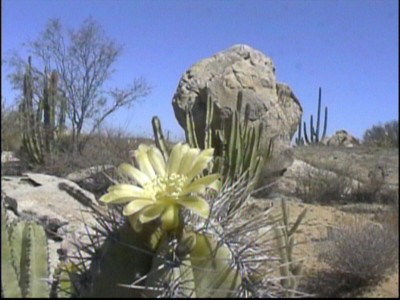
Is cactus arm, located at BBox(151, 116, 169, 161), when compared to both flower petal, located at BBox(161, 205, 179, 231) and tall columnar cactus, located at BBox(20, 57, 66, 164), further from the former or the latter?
tall columnar cactus, located at BBox(20, 57, 66, 164)

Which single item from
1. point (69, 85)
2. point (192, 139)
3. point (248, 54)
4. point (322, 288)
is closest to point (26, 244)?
point (322, 288)

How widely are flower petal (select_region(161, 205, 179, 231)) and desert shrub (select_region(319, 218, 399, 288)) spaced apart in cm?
A: 151

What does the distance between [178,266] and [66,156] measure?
11222mm

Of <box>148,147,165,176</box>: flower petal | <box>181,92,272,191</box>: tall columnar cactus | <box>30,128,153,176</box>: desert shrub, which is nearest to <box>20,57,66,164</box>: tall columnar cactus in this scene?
<box>30,128,153,176</box>: desert shrub

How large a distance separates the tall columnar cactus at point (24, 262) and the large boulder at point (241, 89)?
7.20 metres

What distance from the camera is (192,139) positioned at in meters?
6.71

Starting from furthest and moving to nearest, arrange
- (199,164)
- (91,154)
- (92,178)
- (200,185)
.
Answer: (91,154)
(92,178)
(199,164)
(200,185)

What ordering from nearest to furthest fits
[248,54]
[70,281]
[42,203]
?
[70,281], [42,203], [248,54]

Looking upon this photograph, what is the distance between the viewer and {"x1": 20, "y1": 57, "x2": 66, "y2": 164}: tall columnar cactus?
13461 mm

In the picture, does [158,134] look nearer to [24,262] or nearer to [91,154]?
[24,262]

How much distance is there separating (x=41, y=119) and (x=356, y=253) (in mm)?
11192

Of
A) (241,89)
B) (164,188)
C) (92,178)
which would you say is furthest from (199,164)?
(241,89)

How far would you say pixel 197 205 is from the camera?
2.23m

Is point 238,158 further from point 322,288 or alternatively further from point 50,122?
point 50,122
